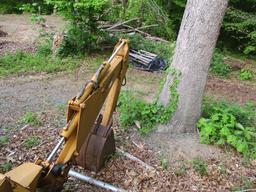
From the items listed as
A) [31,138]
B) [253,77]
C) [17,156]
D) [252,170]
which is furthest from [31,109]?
[253,77]

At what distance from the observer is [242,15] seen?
33.7 feet

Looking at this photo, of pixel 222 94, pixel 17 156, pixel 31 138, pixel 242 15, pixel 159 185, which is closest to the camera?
pixel 159 185

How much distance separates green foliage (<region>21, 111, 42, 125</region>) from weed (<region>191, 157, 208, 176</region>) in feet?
7.48

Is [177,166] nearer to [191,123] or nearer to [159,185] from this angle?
[159,185]

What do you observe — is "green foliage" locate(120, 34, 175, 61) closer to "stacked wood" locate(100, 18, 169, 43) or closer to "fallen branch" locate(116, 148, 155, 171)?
"stacked wood" locate(100, 18, 169, 43)

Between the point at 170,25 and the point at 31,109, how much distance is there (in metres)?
6.56

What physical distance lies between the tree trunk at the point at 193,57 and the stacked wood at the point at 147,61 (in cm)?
376

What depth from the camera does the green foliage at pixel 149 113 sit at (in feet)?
16.7

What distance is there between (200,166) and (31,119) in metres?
2.54

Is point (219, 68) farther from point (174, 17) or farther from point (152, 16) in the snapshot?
point (174, 17)

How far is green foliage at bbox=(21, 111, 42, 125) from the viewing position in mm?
5360

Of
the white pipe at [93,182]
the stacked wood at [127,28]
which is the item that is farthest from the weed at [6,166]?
the stacked wood at [127,28]

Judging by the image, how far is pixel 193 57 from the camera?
494 centimetres

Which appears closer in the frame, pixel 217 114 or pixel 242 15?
pixel 217 114
